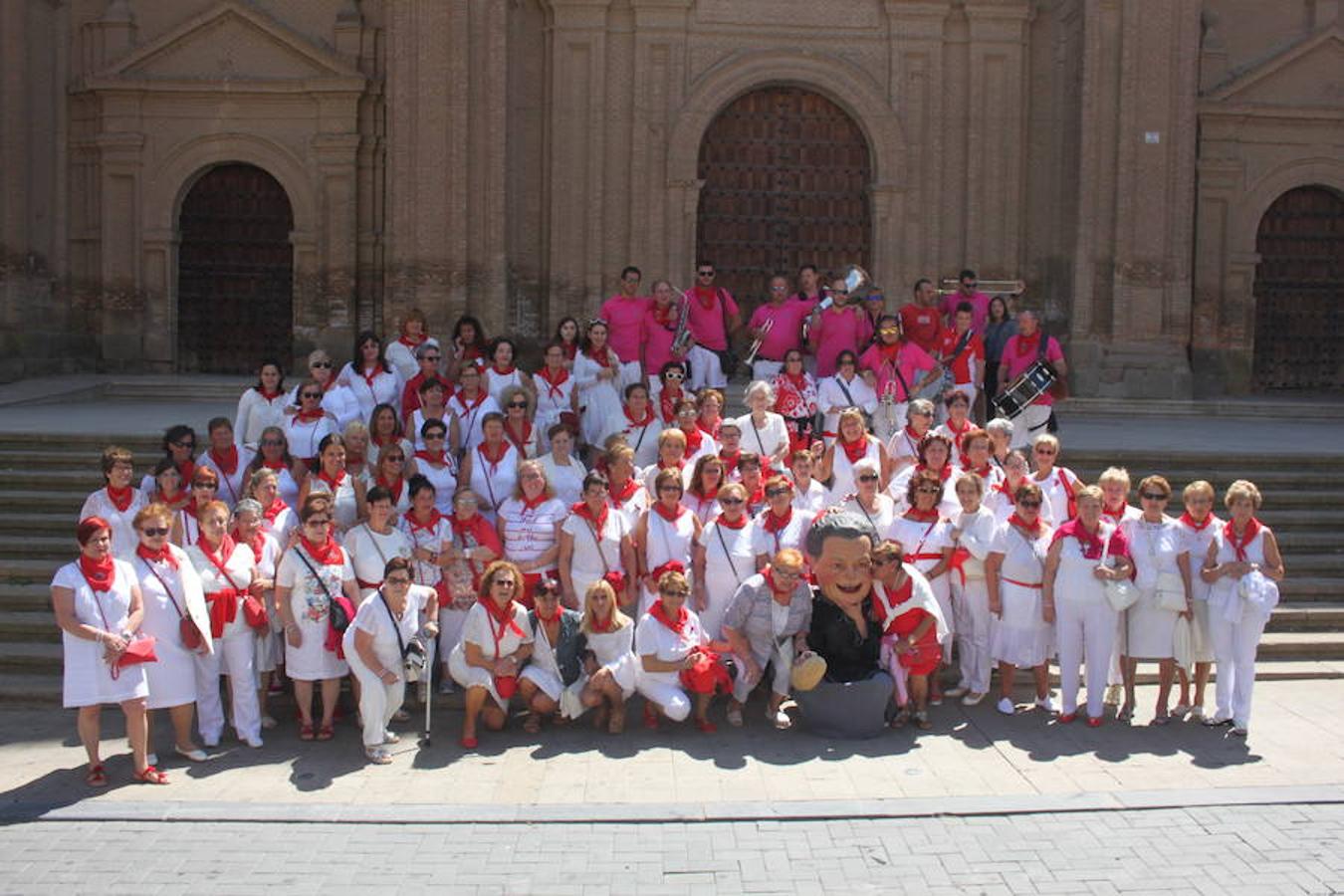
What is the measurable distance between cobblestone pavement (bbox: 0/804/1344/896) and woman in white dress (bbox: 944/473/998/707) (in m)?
1.86

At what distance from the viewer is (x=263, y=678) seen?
859 cm

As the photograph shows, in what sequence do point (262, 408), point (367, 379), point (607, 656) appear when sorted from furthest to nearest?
point (367, 379)
point (262, 408)
point (607, 656)

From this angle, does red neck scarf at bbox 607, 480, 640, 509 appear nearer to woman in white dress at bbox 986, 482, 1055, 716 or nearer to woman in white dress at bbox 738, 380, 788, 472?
woman in white dress at bbox 738, 380, 788, 472

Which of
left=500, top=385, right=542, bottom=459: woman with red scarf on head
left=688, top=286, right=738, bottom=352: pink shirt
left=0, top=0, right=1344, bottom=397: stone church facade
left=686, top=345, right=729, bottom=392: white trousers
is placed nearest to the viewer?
left=500, top=385, right=542, bottom=459: woman with red scarf on head

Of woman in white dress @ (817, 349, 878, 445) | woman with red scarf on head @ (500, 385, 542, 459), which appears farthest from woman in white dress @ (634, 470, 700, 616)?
woman in white dress @ (817, 349, 878, 445)

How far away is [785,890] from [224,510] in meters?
4.07

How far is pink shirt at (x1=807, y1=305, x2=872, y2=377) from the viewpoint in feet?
39.7

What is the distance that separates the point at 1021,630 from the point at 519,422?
393 centimetres

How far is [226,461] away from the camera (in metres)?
9.70

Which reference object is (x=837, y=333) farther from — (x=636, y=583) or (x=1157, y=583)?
(x=1157, y=583)

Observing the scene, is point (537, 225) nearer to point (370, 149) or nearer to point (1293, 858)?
point (370, 149)

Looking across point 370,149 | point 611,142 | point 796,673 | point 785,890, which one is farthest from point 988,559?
point 370,149

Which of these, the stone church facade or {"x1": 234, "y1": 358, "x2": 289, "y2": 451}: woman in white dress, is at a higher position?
the stone church facade

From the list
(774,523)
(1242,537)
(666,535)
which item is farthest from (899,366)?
(1242,537)
